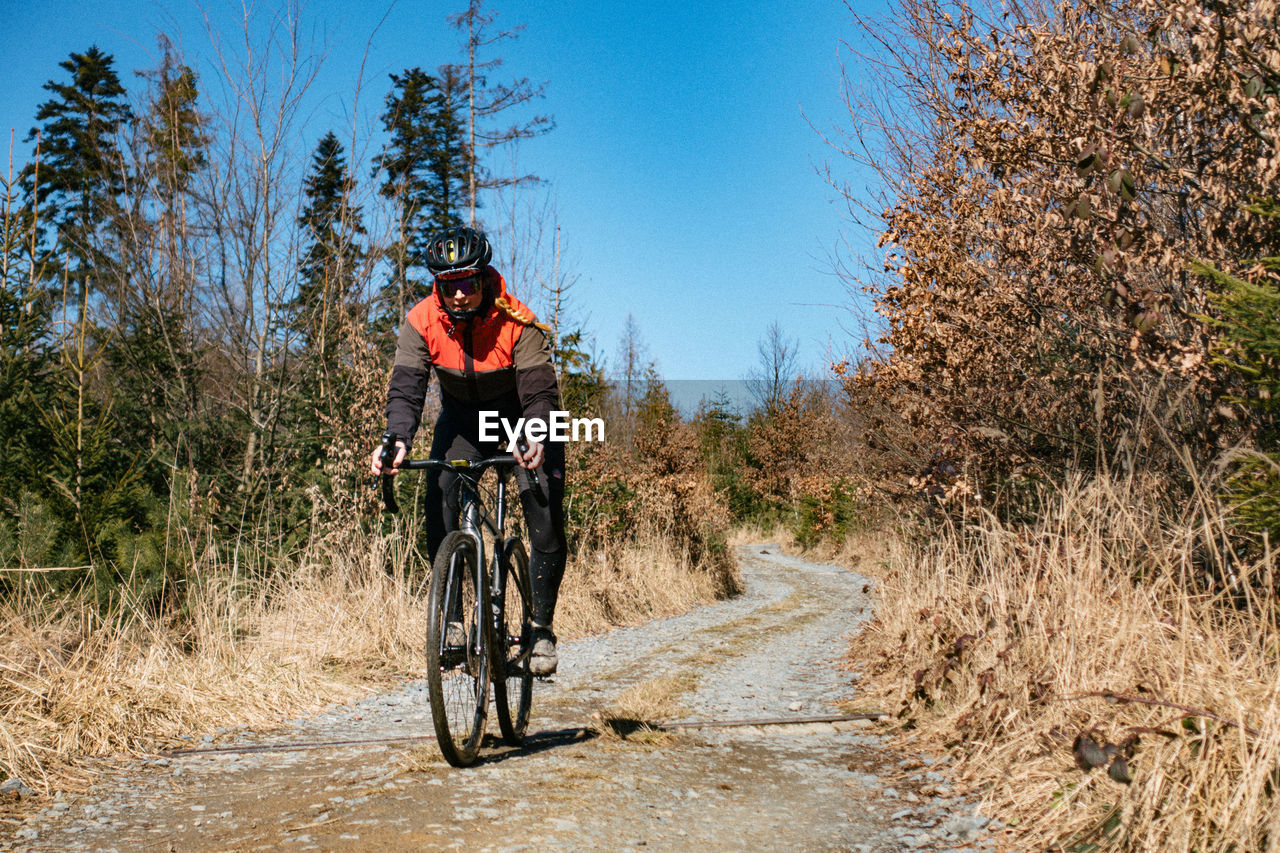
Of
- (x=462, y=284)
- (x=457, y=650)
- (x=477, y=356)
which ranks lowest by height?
(x=457, y=650)

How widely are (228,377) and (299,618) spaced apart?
17.9 feet

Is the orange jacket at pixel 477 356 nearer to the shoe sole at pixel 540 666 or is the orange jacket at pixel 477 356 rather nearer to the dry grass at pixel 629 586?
the shoe sole at pixel 540 666

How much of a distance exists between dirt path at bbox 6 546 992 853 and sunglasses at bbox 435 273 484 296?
195 cm

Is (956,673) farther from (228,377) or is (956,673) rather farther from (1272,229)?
(228,377)

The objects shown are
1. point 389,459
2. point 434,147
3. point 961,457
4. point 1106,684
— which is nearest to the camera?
point 1106,684

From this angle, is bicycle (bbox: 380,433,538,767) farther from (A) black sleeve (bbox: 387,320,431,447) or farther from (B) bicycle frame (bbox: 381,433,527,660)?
(A) black sleeve (bbox: 387,320,431,447)

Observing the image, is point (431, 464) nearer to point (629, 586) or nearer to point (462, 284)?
point (462, 284)

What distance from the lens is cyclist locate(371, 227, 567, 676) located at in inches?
155

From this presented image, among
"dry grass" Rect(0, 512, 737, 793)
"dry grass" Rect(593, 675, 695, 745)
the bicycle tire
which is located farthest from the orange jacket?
"dry grass" Rect(0, 512, 737, 793)

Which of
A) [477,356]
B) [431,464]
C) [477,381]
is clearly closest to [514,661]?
[431,464]

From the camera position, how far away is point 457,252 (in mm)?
3900

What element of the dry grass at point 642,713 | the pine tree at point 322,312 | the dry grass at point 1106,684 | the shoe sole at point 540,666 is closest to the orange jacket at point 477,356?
the shoe sole at point 540,666

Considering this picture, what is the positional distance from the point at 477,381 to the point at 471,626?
3.63ft

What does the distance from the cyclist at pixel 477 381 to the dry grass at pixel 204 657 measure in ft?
4.88
